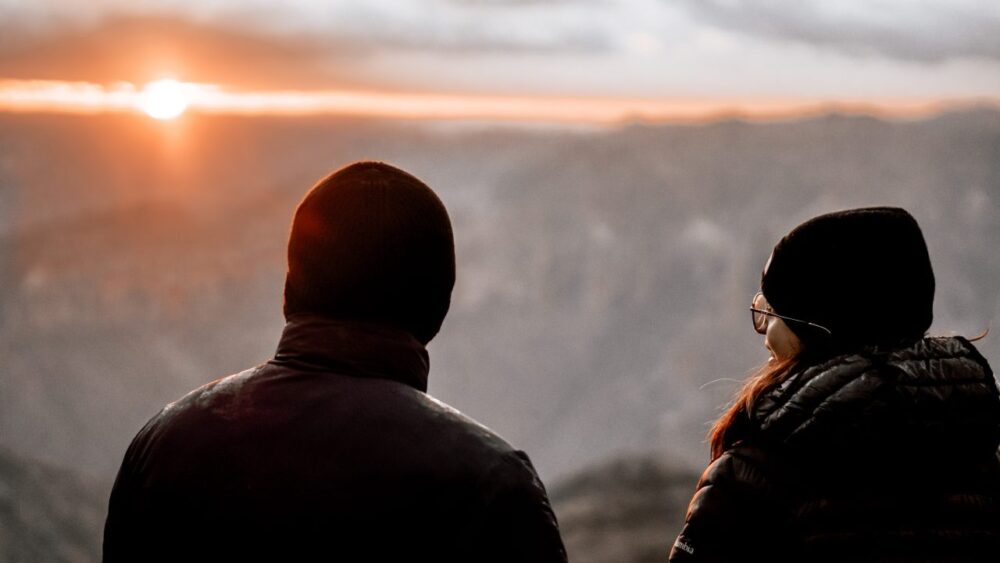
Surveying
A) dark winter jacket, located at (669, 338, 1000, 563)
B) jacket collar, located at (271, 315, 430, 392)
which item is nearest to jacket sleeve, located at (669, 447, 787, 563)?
dark winter jacket, located at (669, 338, 1000, 563)

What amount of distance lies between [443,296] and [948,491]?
0.97m

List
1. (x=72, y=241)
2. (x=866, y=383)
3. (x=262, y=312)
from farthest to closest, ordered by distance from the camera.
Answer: (x=262, y=312) < (x=72, y=241) < (x=866, y=383)

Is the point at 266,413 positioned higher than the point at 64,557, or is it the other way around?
the point at 266,413

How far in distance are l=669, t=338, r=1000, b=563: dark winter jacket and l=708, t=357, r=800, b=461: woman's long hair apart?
6cm

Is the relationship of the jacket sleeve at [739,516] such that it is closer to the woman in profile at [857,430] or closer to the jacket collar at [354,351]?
the woman in profile at [857,430]

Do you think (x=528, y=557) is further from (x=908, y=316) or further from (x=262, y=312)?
(x=262, y=312)

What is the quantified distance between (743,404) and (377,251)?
789mm

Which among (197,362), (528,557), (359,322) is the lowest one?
(197,362)

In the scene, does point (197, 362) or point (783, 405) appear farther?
point (197, 362)

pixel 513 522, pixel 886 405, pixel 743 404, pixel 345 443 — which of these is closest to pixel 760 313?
pixel 743 404

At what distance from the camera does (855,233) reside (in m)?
1.96

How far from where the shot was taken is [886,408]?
183 cm

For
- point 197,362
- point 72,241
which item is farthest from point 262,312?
point 72,241

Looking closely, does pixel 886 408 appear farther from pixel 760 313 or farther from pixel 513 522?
pixel 513 522
